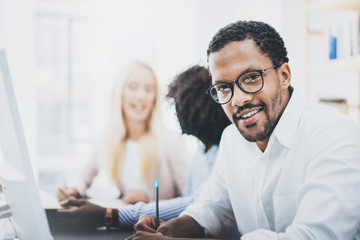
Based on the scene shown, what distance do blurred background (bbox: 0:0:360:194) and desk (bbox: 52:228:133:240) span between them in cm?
144

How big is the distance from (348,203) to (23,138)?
0.68 metres

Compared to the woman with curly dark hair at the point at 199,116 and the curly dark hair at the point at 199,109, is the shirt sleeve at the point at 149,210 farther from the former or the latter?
the curly dark hair at the point at 199,109

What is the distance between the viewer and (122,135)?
215 cm

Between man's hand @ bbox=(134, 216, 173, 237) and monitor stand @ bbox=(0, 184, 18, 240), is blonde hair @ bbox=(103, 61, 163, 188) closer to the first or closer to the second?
man's hand @ bbox=(134, 216, 173, 237)

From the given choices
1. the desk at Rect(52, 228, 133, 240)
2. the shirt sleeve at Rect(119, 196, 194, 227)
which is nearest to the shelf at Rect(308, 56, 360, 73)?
the shirt sleeve at Rect(119, 196, 194, 227)

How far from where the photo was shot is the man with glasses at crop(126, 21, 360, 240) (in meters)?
0.73

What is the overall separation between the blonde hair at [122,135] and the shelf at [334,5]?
1.16 meters

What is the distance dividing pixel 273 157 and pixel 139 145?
1.24m

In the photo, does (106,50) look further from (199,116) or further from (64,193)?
(199,116)

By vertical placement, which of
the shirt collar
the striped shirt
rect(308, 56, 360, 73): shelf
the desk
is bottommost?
the desk

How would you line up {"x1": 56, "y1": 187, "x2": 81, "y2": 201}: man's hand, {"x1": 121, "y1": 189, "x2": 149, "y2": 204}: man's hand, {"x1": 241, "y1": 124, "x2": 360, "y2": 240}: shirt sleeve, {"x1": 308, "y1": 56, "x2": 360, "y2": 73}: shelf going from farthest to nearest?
{"x1": 308, "y1": 56, "x2": 360, "y2": 73}: shelf < {"x1": 121, "y1": 189, "x2": 149, "y2": 204}: man's hand < {"x1": 56, "y1": 187, "x2": 81, "y2": 201}: man's hand < {"x1": 241, "y1": 124, "x2": 360, "y2": 240}: shirt sleeve

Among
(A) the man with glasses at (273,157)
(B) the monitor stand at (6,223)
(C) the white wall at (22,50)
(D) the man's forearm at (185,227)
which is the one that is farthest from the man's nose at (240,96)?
(C) the white wall at (22,50)

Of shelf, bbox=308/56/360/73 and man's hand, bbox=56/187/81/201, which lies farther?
shelf, bbox=308/56/360/73

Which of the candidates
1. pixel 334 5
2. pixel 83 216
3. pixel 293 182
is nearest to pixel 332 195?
pixel 293 182
